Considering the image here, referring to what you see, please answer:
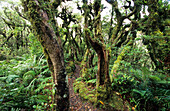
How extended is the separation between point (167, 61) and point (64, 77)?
4.47 meters

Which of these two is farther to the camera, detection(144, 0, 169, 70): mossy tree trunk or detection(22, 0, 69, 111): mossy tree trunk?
detection(144, 0, 169, 70): mossy tree trunk

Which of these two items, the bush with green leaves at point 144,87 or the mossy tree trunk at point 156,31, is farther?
the mossy tree trunk at point 156,31

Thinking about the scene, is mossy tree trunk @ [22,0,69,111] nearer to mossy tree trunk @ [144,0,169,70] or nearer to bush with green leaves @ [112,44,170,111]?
bush with green leaves @ [112,44,170,111]

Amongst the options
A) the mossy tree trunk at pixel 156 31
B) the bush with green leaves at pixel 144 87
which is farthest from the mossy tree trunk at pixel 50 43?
the mossy tree trunk at pixel 156 31

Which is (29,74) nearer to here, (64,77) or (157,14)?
(64,77)

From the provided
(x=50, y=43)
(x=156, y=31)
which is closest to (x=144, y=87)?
(x=156, y=31)

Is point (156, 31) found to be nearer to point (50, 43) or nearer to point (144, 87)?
point (144, 87)

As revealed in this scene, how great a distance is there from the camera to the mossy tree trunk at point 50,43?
7.14ft

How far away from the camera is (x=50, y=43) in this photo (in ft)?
7.64

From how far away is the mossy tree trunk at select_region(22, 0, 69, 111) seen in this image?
2176 mm

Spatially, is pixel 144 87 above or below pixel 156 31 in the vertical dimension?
below

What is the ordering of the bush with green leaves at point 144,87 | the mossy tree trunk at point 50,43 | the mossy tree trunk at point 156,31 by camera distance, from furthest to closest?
the mossy tree trunk at point 156,31 < the bush with green leaves at point 144,87 < the mossy tree trunk at point 50,43

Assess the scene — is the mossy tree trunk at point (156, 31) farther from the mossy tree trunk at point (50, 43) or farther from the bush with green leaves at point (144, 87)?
the mossy tree trunk at point (50, 43)

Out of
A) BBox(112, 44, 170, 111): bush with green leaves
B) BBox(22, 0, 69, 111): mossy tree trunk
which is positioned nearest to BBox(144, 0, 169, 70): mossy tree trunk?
BBox(112, 44, 170, 111): bush with green leaves
